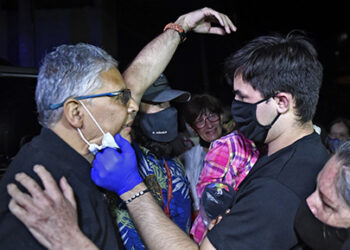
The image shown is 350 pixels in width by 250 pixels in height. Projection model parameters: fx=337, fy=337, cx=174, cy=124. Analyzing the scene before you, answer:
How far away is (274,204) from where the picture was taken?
131 cm

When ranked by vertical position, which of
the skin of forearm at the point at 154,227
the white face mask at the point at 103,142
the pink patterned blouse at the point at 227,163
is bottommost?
the pink patterned blouse at the point at 227,163

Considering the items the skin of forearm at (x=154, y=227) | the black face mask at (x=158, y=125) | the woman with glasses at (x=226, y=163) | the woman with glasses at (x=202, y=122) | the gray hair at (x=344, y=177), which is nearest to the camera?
the gray hair at (x=344, y=177)

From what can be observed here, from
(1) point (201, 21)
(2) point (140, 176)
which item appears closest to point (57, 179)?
(2) point (140, 176)

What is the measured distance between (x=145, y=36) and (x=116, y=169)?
4647 mm

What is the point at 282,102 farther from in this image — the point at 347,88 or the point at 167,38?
the point at 347,88

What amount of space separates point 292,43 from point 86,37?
319 cm

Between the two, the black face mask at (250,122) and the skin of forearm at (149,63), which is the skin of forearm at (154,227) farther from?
the skin of forearm at (149,63)

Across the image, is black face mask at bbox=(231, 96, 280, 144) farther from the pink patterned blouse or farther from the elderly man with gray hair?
the elderly man with gray hair

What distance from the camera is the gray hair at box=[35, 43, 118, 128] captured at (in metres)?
1.38

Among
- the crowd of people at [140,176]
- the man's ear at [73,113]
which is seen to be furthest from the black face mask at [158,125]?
the man's ear at [73,113]

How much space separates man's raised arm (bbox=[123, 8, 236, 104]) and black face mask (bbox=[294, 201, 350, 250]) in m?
1.17

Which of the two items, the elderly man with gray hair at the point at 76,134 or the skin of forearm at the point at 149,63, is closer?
the elderly man with gray hair at the point at 76,134

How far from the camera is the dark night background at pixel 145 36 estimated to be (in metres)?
2.40

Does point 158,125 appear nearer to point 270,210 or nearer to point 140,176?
point 140,176
